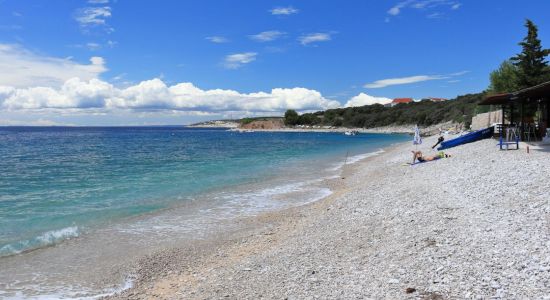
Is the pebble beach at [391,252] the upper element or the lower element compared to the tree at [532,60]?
lower

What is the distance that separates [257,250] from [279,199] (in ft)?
26.0

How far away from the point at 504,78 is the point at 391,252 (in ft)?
174

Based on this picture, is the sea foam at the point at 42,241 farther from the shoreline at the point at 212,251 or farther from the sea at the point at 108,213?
the shoreline at the point at 212,251

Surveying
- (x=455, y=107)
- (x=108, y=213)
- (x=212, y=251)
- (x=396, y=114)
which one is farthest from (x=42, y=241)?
(x=396, y=114)

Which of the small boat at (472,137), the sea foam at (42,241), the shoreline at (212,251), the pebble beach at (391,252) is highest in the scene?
the small boat at (472,137)

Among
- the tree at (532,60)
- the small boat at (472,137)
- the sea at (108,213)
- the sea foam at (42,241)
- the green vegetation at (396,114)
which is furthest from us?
the green vegetation at (396,114)

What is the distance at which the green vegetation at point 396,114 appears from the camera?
121375mm

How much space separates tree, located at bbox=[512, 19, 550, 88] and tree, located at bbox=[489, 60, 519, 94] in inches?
132

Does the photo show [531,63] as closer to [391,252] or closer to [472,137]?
[472,137]

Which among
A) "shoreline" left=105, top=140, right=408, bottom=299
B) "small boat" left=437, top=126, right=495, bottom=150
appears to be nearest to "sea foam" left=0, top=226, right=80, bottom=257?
"shoreline" left=105, top=140, right=408, bottom=299

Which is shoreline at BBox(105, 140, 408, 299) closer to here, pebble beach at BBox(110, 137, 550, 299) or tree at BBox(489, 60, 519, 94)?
pebble beach at BBox(110, 137, 550, 299)

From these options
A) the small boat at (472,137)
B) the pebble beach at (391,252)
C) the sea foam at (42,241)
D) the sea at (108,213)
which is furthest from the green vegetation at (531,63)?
the sea foam at (42,241)

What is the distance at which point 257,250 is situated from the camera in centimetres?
1059

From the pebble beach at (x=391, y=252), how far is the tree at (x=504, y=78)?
40.7 meters
